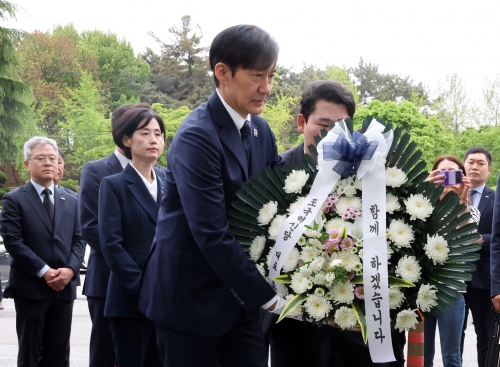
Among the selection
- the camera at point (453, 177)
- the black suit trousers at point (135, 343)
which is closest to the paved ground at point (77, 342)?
the black suit trousers at point (135, 343)

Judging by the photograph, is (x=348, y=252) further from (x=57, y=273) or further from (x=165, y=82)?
(x=165, y=82)

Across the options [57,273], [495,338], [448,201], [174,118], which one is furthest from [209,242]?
[174,118]

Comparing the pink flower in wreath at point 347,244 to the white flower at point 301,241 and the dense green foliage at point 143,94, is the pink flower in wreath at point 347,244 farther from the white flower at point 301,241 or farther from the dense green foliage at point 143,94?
the dense green foliage at point 143,94

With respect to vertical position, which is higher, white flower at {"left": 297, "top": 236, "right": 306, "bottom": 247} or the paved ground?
white flower at {"left": 297, "top": 236, "right": 306, "bottom": 247}

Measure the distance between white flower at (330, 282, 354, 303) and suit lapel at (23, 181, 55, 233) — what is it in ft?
12.2

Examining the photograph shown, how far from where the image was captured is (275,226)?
107 inches

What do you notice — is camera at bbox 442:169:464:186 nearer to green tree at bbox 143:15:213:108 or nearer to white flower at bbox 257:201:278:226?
white flower at bbox 257:201:278:226

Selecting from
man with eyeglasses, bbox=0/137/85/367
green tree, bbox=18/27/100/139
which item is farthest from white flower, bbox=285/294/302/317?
green tree, bbox=18/27/100/139

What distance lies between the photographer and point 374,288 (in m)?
2.53

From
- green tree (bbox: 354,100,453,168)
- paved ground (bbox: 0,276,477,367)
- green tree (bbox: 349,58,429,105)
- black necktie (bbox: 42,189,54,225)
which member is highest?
green tree (bbox: 349,58,429,105)

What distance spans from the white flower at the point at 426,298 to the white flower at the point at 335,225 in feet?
1.15

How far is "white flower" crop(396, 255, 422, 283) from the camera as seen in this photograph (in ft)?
8.40

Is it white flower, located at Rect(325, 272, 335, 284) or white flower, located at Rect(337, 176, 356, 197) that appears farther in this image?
white flower, located at Rect(337, 176, 356, 197)

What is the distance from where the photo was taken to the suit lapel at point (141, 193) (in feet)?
14.3
